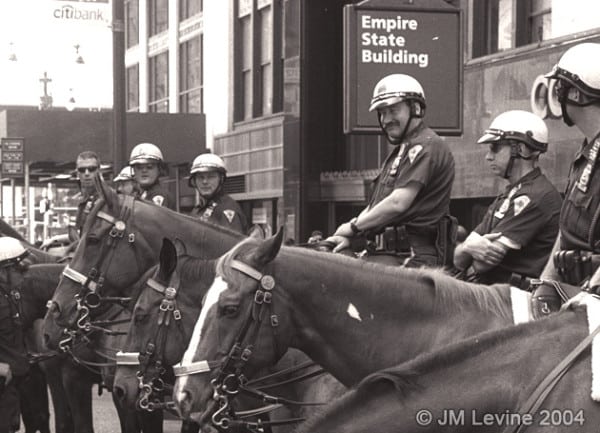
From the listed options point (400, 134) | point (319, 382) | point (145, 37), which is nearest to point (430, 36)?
point (400, 134)

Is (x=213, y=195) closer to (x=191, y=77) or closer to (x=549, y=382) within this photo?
(x=549, y=382)

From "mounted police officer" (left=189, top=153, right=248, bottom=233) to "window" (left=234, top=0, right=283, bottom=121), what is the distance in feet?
51.6

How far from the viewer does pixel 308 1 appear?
24109 mm

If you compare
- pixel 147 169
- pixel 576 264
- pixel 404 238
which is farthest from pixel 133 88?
pixel 576 264

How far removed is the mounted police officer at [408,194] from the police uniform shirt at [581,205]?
1942 mm

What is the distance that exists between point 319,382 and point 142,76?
31425 mm

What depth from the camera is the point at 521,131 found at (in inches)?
304

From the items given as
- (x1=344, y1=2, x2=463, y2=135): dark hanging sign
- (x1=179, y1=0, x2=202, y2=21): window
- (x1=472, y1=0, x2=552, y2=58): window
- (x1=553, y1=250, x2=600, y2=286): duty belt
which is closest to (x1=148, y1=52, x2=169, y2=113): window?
(x1=179, y1=0, x2=202, y2=21): window

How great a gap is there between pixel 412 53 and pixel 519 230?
265 inches

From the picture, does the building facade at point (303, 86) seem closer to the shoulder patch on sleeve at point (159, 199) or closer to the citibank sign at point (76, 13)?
the shoulder patch on sleeve at point (159, 199)

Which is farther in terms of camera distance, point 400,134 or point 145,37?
point 145,37

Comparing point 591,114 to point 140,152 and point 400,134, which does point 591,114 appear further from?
point 140,152

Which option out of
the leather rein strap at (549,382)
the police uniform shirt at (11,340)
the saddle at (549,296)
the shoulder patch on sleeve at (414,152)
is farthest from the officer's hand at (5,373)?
the leather rein strap at (549,382)

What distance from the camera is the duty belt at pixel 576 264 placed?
5.71 m
